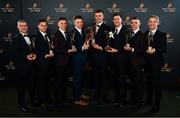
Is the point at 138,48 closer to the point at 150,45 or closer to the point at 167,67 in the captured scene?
the point at 150,45

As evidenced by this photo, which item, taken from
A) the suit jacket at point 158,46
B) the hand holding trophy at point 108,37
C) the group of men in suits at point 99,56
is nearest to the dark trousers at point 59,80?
the group of men in suits at point 99,56

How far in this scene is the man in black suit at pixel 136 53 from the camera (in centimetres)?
683

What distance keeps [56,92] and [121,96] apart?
1331 mm

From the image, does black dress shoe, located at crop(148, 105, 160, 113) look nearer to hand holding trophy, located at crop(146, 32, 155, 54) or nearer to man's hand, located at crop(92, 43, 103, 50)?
hand holding trophy, located at crop(146, 32, 155, 54)

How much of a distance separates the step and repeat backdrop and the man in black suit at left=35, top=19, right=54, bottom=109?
1466 millimetres

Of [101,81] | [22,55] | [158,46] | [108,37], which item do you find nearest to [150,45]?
[158,46]

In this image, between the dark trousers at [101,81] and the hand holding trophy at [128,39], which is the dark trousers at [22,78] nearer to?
the dark trousers at [101,81]

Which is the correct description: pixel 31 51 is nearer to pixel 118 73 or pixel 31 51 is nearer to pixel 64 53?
pixel 64 53

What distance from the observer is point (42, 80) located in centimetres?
706

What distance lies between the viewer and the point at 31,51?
6.88m

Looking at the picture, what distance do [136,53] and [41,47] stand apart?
1.83m

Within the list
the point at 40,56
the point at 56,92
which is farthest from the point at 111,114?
the point at 40,56

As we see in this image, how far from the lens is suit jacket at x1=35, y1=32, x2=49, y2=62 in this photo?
694cm

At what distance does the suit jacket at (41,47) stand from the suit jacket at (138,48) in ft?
5.43
